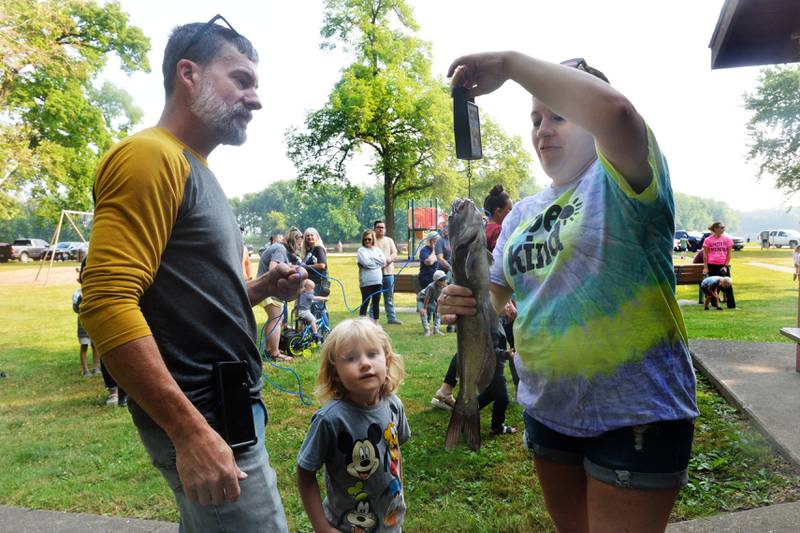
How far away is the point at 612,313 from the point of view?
1.67 meters

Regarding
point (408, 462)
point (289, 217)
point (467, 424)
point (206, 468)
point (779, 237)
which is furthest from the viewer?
point (289, 217)

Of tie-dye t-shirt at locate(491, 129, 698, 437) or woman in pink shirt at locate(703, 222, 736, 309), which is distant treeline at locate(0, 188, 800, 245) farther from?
tie-dye t-shirt at locate(491, 129, 698, 437)

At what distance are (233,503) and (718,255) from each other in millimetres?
14880

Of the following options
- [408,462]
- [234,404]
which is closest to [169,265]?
[234,404]

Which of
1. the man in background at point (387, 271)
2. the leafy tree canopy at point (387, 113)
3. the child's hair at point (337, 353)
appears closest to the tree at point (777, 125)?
the leafy tree canopy at point (387, 113)

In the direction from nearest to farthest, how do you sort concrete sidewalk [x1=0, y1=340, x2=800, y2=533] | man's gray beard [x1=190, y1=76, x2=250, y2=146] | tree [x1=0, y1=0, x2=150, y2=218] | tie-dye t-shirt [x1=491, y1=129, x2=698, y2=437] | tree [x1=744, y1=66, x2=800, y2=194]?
tie-dye t-shirt [x1=491, y1=129, x2=698, y2=437], man's gray beard [x1=190, y1=76, x2=250, y2=146], concrete sidewalk [x1=0, y1=340, x2=800, y2=533], tree [x1=0, y1=0, x2=150, y2=218], tree [x1=744, y1=66, x2=800, y2=194]

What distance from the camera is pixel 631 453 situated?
5.39 ft

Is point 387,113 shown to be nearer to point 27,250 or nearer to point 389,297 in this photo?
point 389,297

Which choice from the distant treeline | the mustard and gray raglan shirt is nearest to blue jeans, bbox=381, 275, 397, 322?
the mustard and gray raglan shirt

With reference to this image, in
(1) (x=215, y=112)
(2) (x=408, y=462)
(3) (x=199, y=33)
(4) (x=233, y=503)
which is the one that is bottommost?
(2) (x=408, y=462)

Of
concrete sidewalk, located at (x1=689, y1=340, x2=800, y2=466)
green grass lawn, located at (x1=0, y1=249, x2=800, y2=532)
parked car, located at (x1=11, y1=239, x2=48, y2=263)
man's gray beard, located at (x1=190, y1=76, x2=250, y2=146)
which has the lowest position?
green grass lawn, located at (x1=0, y1=249, x2=800, y2=532)

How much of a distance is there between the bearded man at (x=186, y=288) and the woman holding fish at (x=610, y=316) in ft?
2.47

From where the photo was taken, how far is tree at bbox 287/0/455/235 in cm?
3419

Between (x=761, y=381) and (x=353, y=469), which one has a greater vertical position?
(x=353, y=469)
